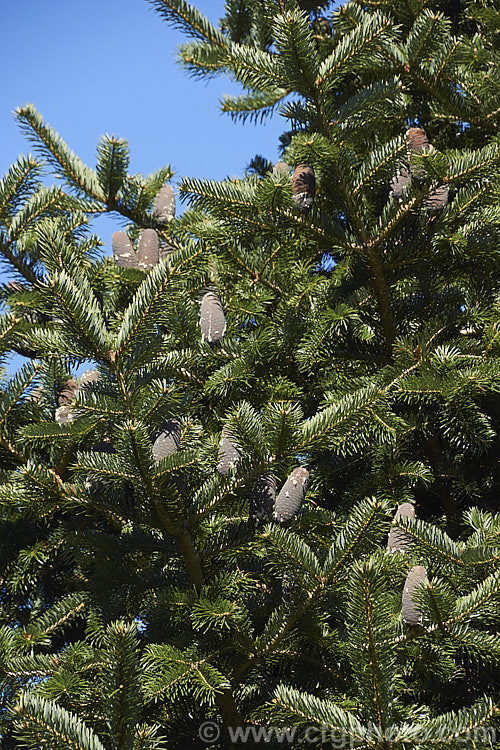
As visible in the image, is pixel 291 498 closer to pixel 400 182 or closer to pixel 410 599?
pixel 410 599

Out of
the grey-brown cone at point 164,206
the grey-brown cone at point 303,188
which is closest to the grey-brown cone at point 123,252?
the grey-brown cone at point 164,206

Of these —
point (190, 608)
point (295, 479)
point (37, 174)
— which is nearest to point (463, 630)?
point (295, 479)

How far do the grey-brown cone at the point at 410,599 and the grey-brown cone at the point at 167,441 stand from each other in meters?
0.72

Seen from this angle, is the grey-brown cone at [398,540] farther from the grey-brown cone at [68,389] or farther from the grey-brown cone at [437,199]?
the grey-brown cone at [68,389]

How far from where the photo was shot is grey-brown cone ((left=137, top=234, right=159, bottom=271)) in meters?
2.78

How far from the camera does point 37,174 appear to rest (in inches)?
109

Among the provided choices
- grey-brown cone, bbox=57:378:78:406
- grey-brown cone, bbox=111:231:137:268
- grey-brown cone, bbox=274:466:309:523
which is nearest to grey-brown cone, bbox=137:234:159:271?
grey-brown cone, bbox=111:231:137:268

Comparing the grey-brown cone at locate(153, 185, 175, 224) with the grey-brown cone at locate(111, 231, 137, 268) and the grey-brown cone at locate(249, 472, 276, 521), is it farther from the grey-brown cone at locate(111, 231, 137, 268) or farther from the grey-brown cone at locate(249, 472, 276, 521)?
the grey-brown cone at locate(249, 472, 276, 521)

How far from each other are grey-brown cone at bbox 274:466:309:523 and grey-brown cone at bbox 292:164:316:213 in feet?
3.52

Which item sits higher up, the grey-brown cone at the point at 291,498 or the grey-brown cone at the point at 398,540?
the grey-brown cone at the point at 291,498

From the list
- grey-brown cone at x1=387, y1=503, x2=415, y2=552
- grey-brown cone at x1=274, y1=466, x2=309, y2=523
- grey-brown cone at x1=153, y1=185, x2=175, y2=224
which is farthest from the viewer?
grey-brown cone at x1=153, y1=185, x2=175, y2=224

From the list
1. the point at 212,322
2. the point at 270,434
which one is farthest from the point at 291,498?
the point at 212,322

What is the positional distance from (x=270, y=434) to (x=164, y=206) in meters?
1.84

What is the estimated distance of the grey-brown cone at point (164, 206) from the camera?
3.43 m
